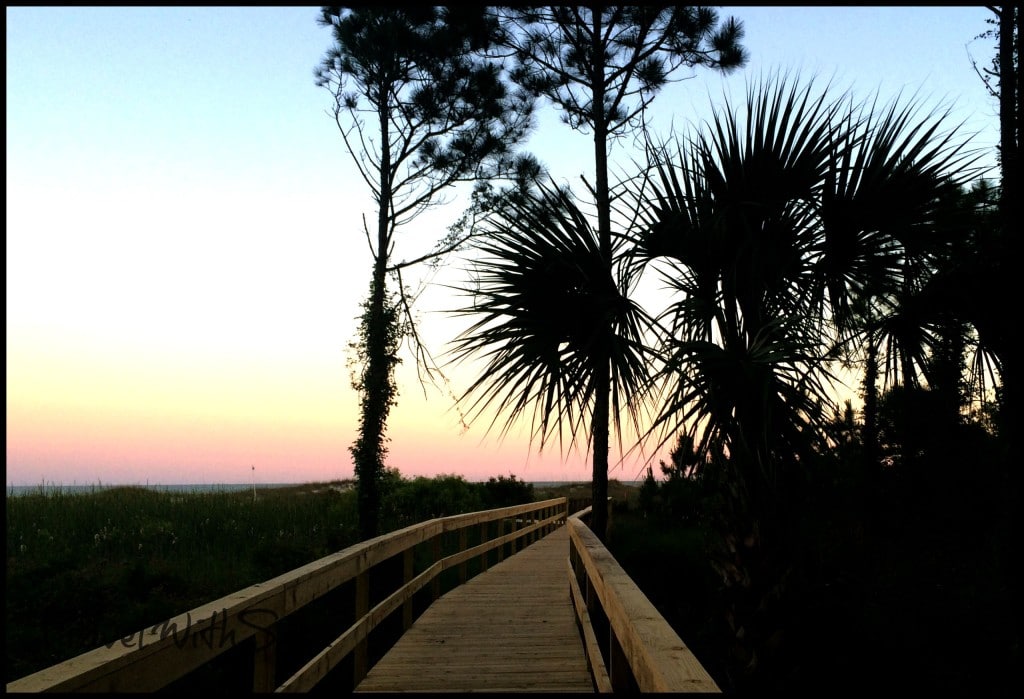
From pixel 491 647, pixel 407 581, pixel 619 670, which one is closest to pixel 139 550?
pixel 407 581

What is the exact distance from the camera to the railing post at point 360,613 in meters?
5.50

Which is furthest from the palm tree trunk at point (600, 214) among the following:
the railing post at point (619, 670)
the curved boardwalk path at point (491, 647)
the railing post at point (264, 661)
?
the railing post at point (264, 661)

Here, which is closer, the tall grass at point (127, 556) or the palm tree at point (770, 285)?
the palm tree at point (770, 285)

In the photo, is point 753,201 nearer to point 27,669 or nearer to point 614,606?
point 614,606

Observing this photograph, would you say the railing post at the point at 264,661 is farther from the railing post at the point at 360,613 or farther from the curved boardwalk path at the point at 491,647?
the curved boardwalk path at the point at 491,647

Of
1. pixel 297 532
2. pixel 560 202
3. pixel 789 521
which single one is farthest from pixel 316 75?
pixel 789 521

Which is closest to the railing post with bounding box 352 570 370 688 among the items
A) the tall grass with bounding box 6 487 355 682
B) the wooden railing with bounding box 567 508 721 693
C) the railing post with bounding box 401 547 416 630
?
the wooden railing with bounding box 567 508 721 693

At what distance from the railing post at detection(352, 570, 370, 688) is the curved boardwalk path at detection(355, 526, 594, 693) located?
8cm

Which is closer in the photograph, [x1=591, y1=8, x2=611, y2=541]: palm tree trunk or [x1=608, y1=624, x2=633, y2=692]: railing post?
[x1=608, y1=624, x2=633, y2=692]: railing post

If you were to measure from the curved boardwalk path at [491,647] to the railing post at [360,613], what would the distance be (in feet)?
0.26

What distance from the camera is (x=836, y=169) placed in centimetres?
711

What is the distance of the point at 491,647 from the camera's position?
22.9 feet

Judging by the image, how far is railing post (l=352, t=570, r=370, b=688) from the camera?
5500 mm

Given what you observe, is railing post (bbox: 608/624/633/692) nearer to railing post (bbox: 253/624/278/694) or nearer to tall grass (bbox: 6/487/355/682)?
railing post (bbox: 253/624/278/694)
